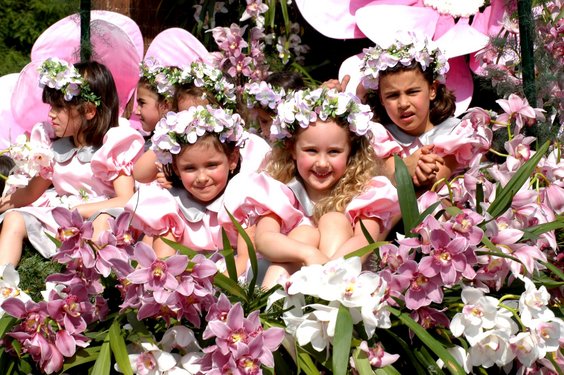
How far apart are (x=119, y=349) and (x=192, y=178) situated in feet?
3.97

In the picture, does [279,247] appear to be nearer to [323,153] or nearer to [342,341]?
[323,153]

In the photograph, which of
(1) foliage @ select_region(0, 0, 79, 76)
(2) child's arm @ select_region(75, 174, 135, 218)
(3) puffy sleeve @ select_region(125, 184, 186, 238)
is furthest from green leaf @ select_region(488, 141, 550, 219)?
(1) foliage @ select_region(0, 0, 79, 76)

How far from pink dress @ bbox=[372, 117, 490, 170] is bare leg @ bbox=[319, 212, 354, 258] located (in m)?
0.44

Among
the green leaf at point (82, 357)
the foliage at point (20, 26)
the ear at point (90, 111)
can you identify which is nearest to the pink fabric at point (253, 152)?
the ear at point (90, 111)

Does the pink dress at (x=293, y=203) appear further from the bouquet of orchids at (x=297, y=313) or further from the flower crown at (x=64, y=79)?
the flower crown at (x=64, y=79)

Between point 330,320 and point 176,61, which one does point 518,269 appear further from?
point 176,61

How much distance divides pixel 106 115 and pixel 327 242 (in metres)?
1.37

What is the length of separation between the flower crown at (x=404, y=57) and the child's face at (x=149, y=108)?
37.9 inches

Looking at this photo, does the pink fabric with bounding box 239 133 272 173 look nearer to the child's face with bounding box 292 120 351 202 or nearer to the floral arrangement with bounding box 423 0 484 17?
the child's face with bounding box 292 120 351 202

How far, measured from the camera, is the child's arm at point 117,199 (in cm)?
346

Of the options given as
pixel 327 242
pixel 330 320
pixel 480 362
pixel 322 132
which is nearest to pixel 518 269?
pixel 480 362

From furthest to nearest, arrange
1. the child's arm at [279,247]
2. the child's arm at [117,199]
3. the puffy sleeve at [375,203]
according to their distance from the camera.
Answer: the child's arm at [117,199]
the puffy sleeve at [375,203]
the child's arm at [279,247]

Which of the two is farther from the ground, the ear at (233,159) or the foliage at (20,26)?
the ear at (233,159)

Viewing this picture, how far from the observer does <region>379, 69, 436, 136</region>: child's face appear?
3328mm
